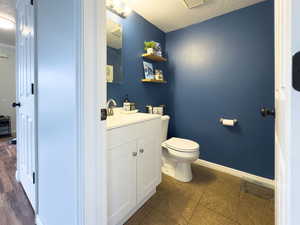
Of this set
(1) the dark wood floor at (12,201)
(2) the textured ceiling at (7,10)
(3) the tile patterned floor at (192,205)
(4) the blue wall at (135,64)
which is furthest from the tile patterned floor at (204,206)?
(2) the textured ceiling at (7,10)

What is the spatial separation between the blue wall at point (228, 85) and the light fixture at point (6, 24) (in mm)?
2583

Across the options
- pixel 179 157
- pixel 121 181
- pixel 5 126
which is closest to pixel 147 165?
pixel 121 181

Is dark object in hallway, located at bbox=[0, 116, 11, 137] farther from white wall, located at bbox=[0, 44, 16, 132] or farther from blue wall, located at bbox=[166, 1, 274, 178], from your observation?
blue wall, located at bbox=[166, 1, 274, 178]

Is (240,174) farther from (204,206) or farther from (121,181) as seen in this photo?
(121,181)

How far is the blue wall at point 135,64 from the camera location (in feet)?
6.47

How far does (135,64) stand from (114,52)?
0.37 metres

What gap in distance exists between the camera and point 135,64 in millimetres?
2152

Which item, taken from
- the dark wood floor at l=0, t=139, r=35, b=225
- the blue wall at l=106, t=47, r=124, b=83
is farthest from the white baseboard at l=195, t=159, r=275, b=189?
the dark wood floor at l=0, t=139, r=35, b=225

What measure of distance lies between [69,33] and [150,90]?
170 centimetres

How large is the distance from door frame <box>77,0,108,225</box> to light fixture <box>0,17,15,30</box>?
108 inches

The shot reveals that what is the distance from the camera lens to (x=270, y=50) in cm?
180

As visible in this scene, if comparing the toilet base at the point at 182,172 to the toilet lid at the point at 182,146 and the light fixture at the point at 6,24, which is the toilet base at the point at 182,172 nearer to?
the toilet lid at the point at 182,146

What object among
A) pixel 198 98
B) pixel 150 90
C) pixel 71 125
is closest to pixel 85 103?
pixel 71 125

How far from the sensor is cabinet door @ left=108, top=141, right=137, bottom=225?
3.60 ft
